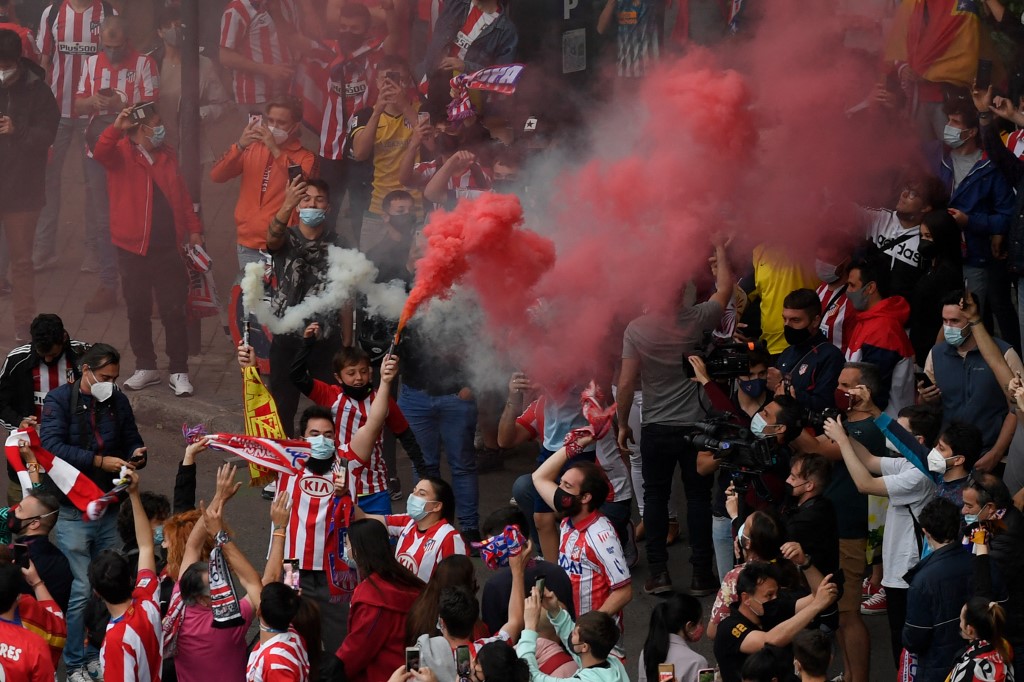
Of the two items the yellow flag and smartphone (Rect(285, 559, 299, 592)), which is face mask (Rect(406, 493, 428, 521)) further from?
the yellow flag

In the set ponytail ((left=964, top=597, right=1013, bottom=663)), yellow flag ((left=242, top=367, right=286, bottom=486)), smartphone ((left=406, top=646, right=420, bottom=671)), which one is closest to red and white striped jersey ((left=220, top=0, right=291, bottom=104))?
yellow flag ((left=242, top=367, right=286, bottom=486))

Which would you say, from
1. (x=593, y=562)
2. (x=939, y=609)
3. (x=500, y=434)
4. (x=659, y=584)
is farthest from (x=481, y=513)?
(x=939, y=609)

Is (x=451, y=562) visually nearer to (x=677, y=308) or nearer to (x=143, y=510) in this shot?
(x=143, y=510)

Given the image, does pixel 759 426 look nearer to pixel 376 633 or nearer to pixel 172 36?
pixel 376 633

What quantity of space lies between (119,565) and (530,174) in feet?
16.2

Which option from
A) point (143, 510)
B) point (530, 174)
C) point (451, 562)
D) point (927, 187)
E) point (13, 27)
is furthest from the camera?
point (13, 27)

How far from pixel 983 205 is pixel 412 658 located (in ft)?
17.7

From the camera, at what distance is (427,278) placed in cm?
856

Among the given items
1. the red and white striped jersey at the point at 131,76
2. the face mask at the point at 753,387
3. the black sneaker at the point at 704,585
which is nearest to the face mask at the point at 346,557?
the black sneaker at the point at 704,585

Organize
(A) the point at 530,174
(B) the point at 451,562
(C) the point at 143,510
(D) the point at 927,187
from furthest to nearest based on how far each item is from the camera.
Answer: (A) the point at 530,174 < (D) the point at 927,187 < (C) the point at 143,510 < (B) the point at 451,562

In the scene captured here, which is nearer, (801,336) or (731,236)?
(801,336)

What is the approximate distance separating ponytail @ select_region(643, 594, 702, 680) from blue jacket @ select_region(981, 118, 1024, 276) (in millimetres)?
3934

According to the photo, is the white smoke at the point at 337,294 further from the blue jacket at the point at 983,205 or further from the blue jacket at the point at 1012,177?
the blue jacket at the point at 1012,177

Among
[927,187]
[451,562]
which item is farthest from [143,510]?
[927,187]
